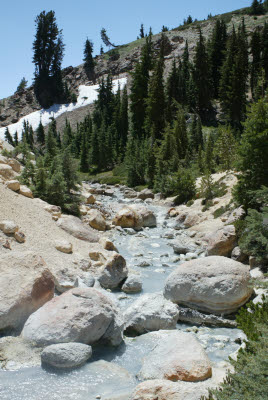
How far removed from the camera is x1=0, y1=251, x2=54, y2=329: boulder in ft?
20.9

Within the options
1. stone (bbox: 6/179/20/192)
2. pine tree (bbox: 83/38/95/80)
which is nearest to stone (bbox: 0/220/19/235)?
stone (bbox: 6/179/20/192)

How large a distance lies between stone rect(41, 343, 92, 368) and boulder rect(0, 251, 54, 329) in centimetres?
115

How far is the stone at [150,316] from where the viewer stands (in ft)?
23.4

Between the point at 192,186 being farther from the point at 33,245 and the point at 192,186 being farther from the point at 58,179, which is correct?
the point at 33,245

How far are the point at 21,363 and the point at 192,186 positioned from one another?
18402 mm

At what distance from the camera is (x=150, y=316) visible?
7.14 m

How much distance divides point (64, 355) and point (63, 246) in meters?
4.95

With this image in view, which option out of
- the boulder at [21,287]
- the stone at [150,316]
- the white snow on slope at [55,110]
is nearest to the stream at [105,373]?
the stone at [150,316]

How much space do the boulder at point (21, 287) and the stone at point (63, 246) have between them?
2.53 metres

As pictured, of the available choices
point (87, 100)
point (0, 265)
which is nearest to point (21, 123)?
point (87, 100)

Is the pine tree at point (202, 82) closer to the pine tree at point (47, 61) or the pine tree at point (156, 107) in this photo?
the pine tree at point (156, 107)

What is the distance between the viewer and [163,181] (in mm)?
27516

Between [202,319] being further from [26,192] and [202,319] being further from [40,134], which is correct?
[40,134]

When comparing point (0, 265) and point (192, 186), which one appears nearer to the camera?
point (0, 265)
